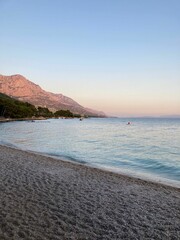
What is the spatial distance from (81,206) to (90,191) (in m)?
2.42

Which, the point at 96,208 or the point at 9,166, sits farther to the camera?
the point at 9,166

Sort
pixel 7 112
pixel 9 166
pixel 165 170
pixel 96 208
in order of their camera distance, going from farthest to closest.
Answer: pixel 7 112 < pixel 165 170 < pixel 9 166 < pixel 96 208

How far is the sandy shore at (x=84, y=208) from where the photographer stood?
750 cm

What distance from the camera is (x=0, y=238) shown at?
266 inches

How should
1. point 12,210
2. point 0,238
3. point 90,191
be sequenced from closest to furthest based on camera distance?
point 0,238, point 12,210, point 90,191

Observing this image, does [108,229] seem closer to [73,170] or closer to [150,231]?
[150,231]

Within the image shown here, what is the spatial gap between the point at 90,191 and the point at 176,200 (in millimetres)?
3782

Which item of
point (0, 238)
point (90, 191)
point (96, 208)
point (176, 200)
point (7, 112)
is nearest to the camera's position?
point (0, 238)

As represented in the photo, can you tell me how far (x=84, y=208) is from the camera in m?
9.55

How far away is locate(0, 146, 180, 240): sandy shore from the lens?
750 centimetres

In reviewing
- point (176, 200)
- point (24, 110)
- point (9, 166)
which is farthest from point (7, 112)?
point (176, 200)

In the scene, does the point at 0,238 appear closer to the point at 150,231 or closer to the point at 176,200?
the point at 150,231

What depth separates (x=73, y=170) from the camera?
17.8 metres

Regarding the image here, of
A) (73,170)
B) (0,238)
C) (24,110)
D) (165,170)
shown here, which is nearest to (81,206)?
(0,238)
